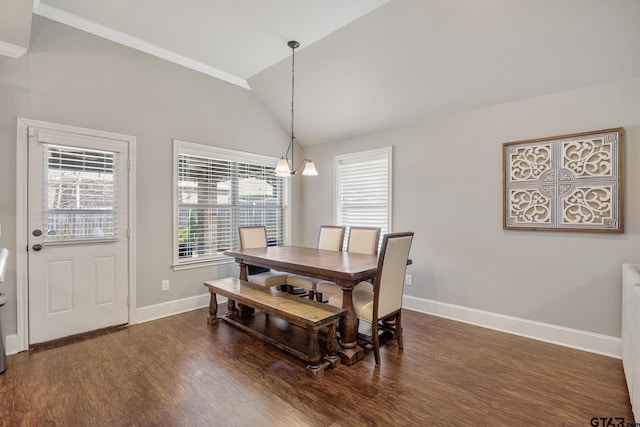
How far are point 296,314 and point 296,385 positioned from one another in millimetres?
518

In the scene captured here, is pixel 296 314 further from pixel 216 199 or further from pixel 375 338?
pixel 216 199

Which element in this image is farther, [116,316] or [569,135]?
[116,316]

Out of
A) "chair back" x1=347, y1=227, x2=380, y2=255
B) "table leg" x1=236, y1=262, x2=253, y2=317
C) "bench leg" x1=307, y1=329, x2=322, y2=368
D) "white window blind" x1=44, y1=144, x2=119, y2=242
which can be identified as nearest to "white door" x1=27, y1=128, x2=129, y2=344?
"white window blind" x1=44, y1=144, x2=119, y2=242

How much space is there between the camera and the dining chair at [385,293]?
257 cm

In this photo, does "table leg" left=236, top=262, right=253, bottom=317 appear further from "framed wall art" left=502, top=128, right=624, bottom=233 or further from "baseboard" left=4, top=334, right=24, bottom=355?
"framed wall art" left=502, top=128, right=624, bottom=233

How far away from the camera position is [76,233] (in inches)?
125

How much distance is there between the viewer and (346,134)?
474 centimetres

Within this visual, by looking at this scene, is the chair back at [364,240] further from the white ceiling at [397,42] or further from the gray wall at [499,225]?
the white ceiling at [397,42]

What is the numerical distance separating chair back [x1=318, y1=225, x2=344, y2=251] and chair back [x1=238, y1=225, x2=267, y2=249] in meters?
0.84

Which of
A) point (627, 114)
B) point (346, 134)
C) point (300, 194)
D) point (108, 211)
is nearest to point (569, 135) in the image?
point (627, 114)

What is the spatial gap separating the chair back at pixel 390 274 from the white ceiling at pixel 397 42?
187 centimetres

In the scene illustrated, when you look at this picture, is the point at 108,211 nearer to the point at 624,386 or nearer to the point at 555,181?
the point at 555,181

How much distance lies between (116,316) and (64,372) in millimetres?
997

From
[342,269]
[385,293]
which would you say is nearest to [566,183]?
[385,293]
